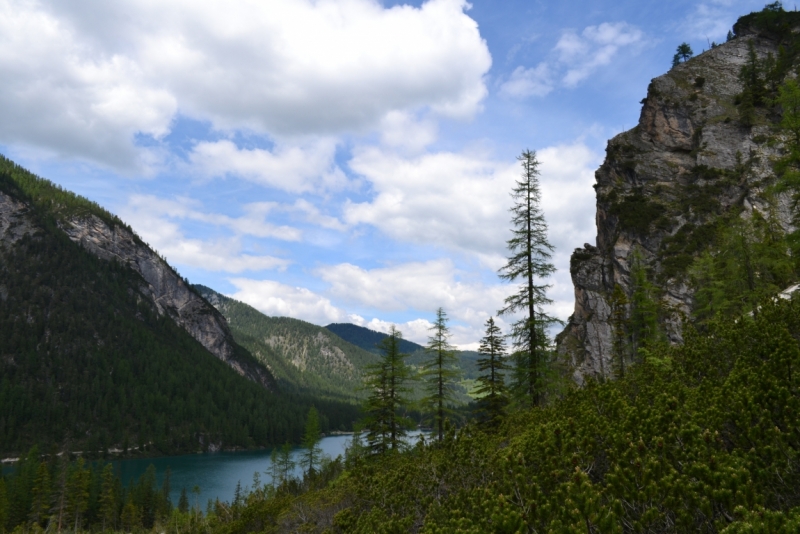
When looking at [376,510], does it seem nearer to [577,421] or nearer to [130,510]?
[577,421]

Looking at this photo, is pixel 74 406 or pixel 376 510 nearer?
pixel 376 510

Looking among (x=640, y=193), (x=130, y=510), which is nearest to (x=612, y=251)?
(x=640, y=193)

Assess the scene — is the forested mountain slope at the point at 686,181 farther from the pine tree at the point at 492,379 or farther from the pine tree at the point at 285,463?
the pine tree at the point at 285,463

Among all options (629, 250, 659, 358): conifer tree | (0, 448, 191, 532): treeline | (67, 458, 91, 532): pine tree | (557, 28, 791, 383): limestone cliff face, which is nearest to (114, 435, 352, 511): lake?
(0, 448, 191, 532): treeline

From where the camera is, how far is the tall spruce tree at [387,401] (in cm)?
2895

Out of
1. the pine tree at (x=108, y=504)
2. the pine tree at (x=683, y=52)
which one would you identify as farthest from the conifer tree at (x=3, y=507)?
the pine tree at (x=683, y=52)

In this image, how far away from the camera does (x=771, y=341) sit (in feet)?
25.5

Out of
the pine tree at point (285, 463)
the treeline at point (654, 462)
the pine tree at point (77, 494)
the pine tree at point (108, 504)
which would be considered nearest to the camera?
the treeline at point (654, 462)

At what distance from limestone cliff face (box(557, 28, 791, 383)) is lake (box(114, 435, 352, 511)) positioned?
4990 cm

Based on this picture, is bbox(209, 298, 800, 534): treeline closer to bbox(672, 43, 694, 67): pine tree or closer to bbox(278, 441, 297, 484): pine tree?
bbox(278, 441, 297, 484): pine tree

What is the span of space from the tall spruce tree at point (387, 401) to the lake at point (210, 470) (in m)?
57.0

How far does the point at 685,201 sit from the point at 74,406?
189663 millimetres

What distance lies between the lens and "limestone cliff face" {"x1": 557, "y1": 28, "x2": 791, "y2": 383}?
5828 centimetres

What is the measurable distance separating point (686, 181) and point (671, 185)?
237 cm
